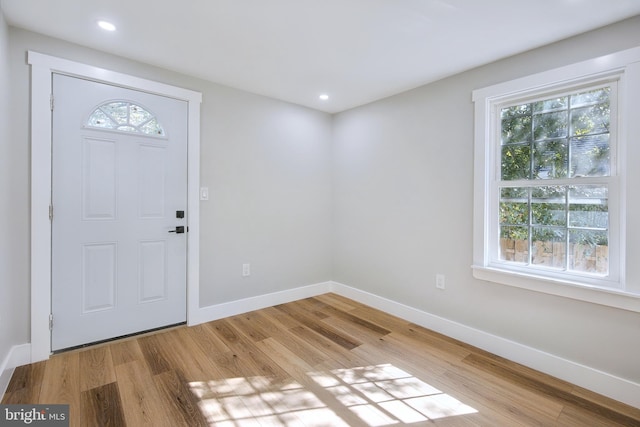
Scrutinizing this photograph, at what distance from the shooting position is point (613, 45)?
6.12 ft

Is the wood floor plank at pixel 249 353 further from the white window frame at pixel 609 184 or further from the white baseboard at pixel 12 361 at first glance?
the white window frame at pixel 609 184

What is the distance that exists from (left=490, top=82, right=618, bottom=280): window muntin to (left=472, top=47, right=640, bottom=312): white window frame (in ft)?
0.11

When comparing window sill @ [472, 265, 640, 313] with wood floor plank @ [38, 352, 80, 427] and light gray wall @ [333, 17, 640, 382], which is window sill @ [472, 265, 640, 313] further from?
wood floor plank @ [38, 352, 80, 427]

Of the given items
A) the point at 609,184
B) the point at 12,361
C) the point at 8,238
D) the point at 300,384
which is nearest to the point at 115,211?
the point at 8,238

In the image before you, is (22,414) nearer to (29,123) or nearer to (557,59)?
(29,123)

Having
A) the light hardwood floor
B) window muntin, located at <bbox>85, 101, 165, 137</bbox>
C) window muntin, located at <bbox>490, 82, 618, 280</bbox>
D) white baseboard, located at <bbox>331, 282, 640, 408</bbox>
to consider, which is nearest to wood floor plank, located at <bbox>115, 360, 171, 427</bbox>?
the light hardwood floor

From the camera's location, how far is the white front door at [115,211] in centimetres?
223

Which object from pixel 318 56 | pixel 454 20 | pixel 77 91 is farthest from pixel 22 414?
pixel 454 20

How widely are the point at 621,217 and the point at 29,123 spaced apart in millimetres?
3952

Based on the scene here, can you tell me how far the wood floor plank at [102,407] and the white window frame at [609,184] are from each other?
2634mm

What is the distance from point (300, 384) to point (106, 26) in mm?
2706

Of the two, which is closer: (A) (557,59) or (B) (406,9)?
(B) (406,9)

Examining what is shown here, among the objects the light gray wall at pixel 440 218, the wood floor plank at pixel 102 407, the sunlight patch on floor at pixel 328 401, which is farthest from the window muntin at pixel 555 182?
the wood floor plank at pixel 102 407

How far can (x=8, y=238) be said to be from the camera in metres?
2.01
